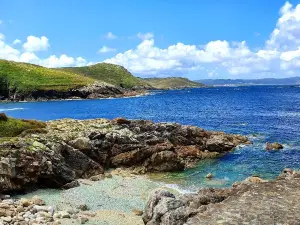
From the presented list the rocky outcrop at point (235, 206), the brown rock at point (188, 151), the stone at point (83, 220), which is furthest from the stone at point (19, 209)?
the brown rock at point (188, 151)

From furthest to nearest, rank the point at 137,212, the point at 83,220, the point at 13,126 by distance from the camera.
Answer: the point at 13,126, the point at 137,212, the point at 83,220

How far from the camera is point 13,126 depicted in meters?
42.8

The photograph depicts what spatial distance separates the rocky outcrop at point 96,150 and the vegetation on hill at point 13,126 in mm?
1462

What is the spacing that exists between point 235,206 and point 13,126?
32.9 meters

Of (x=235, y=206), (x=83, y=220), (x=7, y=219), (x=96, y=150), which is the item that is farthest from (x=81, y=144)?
(x=235, y=206)

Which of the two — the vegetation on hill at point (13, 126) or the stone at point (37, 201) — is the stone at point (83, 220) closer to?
the stone at point (37, 201)

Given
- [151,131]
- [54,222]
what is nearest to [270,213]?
[54,222]

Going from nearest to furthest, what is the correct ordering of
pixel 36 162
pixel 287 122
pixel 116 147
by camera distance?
pixel 36 162 → pixel 116 147 → pixel 287 122

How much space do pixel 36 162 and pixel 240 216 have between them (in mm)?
22981

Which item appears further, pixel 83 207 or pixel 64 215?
pixel 83 207

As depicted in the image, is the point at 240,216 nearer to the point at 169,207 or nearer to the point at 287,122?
the point at 169,207

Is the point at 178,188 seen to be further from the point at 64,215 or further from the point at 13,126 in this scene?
the point at 13,126

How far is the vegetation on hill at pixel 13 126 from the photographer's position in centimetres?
4168

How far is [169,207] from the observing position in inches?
799
